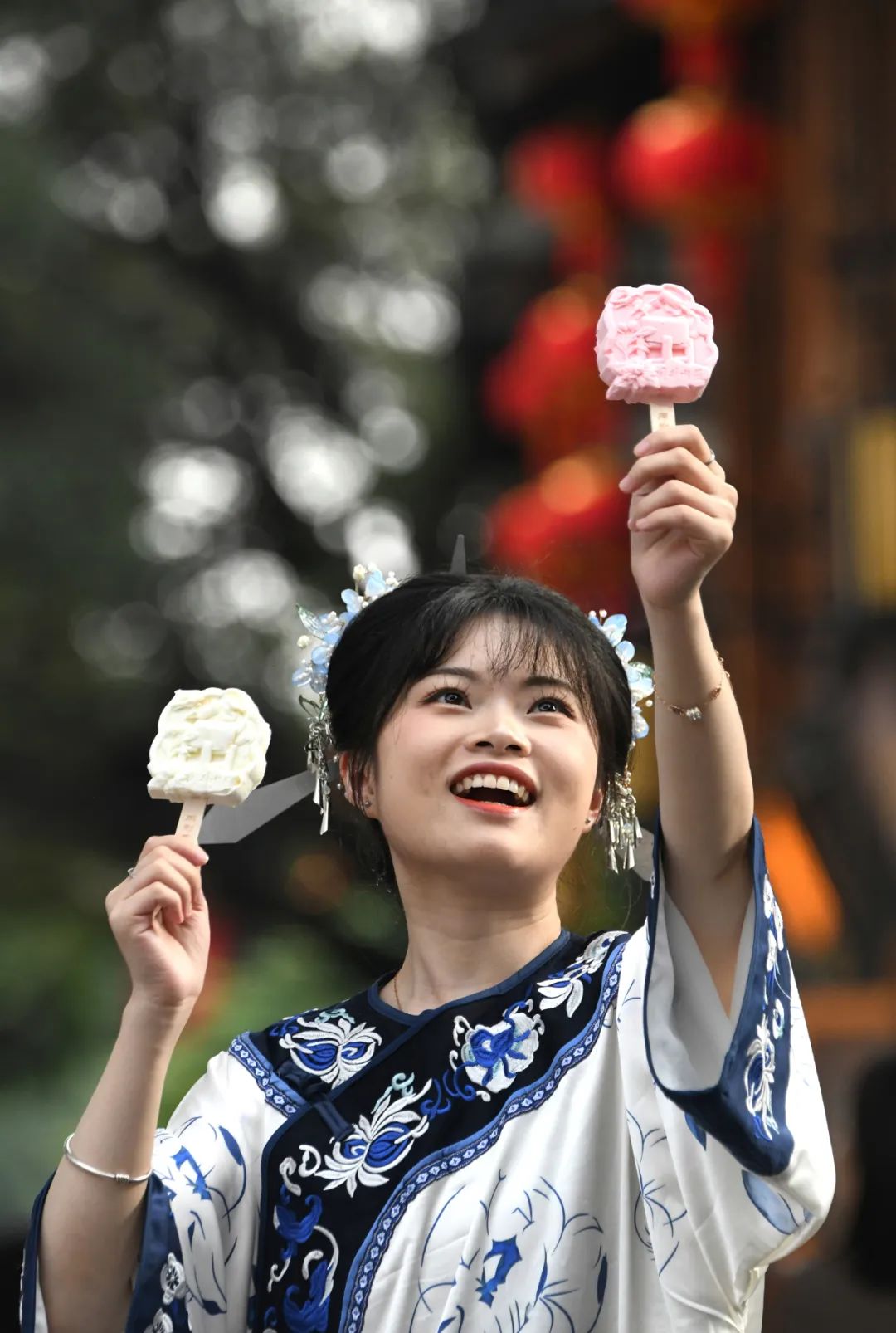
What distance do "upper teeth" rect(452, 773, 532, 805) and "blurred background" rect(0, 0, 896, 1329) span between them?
75.6 inches

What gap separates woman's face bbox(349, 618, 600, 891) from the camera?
2.02 meters

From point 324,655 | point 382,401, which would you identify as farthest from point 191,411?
point 324,655

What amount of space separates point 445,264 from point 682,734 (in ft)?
Result: 16.8

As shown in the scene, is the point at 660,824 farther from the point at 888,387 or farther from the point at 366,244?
the point at 366,244

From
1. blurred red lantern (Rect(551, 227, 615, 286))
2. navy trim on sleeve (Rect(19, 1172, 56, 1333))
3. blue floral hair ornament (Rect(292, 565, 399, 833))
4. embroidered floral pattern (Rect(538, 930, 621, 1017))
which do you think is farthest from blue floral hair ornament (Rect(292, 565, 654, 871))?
blurred red lantern (Rect(551, 227, 615, 286))

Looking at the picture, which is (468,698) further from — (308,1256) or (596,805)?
Answer: (308,1256)

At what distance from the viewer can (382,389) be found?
6.55m

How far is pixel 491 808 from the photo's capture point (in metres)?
2.02

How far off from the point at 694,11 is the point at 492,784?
148 inches

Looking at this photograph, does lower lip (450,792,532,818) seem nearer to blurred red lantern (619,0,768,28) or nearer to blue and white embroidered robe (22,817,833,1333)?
blue and white embroidered robe (22,817,833,1333)

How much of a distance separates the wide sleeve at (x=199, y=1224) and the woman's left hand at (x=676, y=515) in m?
0.81


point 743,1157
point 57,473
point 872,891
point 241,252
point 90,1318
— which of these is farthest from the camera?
point 241,252

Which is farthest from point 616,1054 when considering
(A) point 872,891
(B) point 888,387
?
(B) point 888,387

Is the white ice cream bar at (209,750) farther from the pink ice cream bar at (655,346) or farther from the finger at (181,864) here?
the pink ice cream bar at (655,346)
